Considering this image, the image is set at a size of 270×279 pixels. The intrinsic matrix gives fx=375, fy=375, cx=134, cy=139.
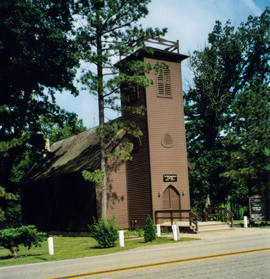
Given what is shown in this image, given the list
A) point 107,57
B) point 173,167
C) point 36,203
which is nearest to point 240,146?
point 173,167

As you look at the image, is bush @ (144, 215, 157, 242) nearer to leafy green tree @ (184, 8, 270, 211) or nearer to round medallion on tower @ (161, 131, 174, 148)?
round medallion on tower @ (161, 131, 174, 148)

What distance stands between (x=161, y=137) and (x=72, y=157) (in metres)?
8.89

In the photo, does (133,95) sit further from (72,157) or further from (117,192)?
(72,157)

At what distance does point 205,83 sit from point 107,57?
2158 cm

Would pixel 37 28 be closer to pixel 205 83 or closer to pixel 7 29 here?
pixel 7 29

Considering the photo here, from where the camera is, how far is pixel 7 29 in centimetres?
2712

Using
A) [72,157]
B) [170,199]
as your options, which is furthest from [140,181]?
[72,157]

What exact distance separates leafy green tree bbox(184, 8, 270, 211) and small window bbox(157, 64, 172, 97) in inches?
569

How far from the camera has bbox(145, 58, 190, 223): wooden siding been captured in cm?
2541

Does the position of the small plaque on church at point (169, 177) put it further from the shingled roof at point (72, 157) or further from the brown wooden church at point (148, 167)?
the shingled roof at point (72, 157)

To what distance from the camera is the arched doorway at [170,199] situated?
1011 inches

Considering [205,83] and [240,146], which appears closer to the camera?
[240,146]

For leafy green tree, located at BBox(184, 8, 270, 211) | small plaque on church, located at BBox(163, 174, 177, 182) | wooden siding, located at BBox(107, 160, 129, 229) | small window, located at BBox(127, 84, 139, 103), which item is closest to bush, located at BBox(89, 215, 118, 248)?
wooden siding, located at BBox(107, 160, 129, 229)

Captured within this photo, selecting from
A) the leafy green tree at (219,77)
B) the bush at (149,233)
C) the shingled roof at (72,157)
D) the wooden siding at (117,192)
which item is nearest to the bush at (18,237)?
the bush at (149,233)
